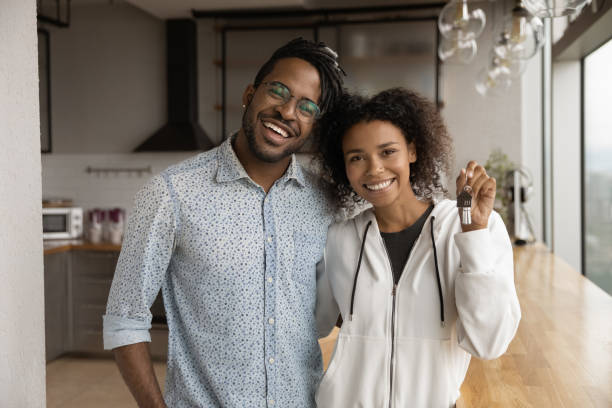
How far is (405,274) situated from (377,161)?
0.28 m

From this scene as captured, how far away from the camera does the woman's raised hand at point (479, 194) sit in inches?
50.9

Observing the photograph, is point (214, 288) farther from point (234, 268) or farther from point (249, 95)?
point (249, 95)

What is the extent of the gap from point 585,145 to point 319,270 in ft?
13.6

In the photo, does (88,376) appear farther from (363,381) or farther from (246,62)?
(363,381)

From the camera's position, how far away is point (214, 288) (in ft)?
4.27

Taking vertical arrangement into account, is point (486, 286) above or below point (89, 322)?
above

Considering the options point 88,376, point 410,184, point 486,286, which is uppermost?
point 410,184

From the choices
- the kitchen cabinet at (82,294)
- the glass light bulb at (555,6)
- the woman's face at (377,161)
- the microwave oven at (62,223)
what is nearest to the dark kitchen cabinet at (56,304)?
the kitchen cabinet at (82,294)

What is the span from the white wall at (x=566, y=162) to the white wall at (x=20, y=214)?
452 centimetres

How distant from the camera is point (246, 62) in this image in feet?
17.8

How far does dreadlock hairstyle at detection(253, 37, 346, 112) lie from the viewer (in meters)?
1.42

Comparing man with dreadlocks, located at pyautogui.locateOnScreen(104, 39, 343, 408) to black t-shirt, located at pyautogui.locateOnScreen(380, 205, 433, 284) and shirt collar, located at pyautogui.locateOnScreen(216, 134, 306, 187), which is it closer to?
shirt collar, located at pyautogui.locateOnScreen(216, 134, 306, 187)

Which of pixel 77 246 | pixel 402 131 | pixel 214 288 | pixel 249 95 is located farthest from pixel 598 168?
pixel 77 246

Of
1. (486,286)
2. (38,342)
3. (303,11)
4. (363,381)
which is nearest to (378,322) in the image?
(363,381)
